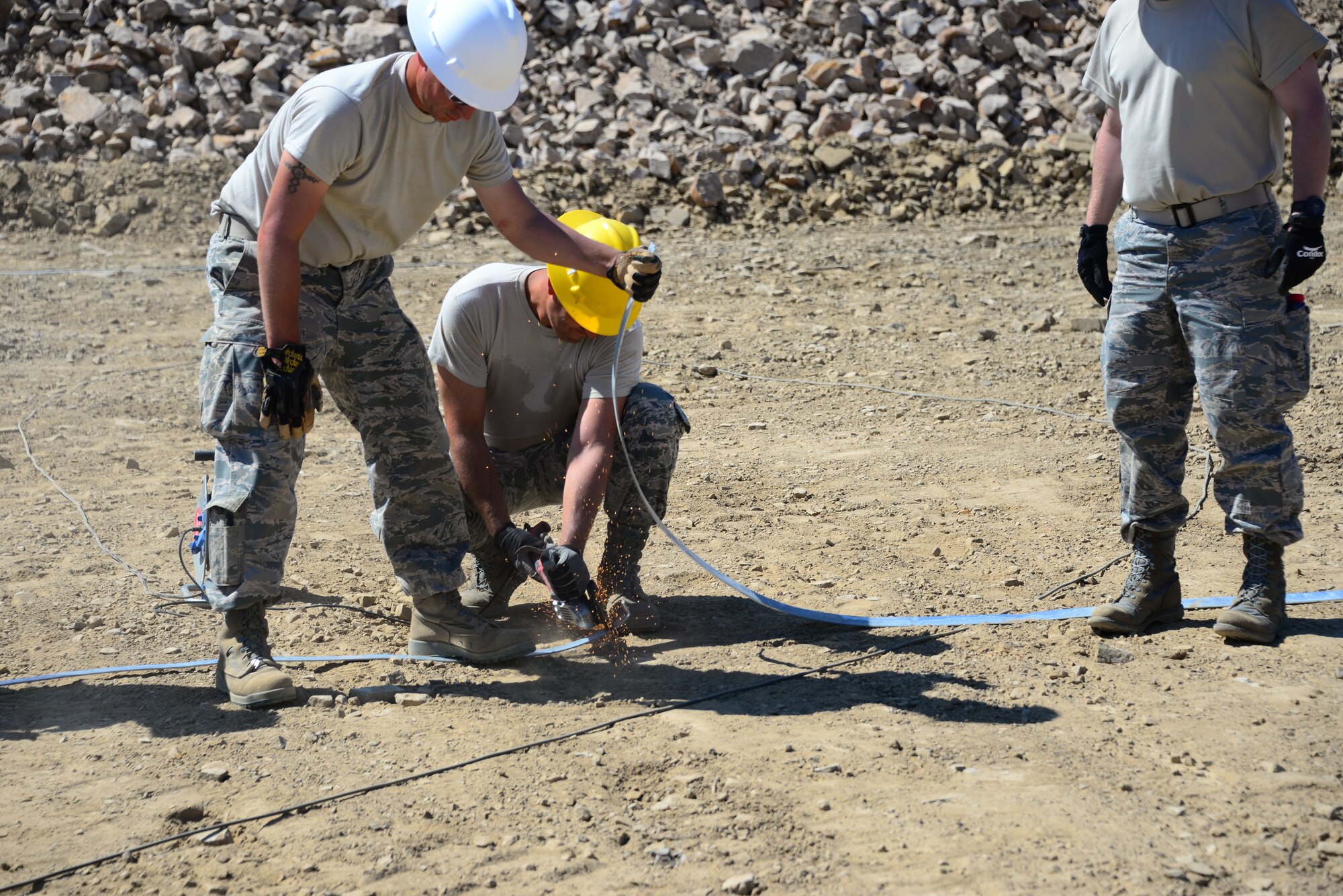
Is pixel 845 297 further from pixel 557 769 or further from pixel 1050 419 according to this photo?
pixel 557 769

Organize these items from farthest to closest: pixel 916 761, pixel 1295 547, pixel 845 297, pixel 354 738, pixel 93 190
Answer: pixel 93 190 → pixel 845 297 → pixel 1295 547 → pixel 354 738 → pixel 916 761

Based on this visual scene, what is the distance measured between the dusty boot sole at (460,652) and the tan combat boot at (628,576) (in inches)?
13.1

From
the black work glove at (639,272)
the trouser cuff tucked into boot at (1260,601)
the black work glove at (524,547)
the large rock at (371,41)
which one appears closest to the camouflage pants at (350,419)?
the black work glove at (524,547)

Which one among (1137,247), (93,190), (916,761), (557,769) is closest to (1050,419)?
(1137,247)

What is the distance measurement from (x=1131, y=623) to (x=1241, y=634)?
288 mm

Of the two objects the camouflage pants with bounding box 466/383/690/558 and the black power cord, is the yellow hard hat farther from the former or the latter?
the black power cord

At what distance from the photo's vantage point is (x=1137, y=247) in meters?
→ 3.41

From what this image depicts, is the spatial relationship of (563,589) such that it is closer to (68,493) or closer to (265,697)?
(265,697)

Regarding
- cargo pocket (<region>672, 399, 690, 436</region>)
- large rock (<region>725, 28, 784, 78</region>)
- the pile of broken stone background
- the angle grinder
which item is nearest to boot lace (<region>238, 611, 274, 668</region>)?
the angle grinder

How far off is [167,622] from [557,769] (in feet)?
5.42

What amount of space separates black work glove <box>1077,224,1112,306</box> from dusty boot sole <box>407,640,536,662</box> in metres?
1.94

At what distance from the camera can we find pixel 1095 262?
3.60 metres

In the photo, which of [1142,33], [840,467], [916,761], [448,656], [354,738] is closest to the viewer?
[916,761]

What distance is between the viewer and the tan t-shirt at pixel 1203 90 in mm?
3109
